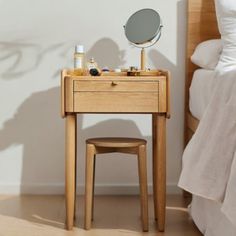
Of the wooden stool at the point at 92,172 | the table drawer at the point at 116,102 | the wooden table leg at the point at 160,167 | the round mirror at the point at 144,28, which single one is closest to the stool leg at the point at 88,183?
the wooden stool at the point at 92,172

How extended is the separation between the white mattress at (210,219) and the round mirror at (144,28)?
28.0 inches

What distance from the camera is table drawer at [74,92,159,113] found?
2.04 m

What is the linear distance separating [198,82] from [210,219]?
0.67 meters

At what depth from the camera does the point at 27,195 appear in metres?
2.64

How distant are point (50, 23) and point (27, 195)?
0.87 metres

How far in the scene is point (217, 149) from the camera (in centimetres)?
157

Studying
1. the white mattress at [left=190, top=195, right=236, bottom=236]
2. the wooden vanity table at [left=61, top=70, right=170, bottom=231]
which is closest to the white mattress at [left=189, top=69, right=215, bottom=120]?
the wooden vanity table at [left=61, top=70, right=170, bottom=231]

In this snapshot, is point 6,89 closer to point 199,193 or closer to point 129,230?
point 129,230

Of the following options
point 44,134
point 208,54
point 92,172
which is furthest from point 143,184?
point 44,134

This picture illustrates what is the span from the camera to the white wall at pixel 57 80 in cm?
261

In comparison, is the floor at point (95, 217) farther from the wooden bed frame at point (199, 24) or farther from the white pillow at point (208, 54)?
the white pillow at point (208, 54)

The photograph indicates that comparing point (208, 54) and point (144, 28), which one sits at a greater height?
point (144, 28)

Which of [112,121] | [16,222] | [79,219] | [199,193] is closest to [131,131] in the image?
[112,121]

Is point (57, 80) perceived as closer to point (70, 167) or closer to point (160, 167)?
point (70, 167)
